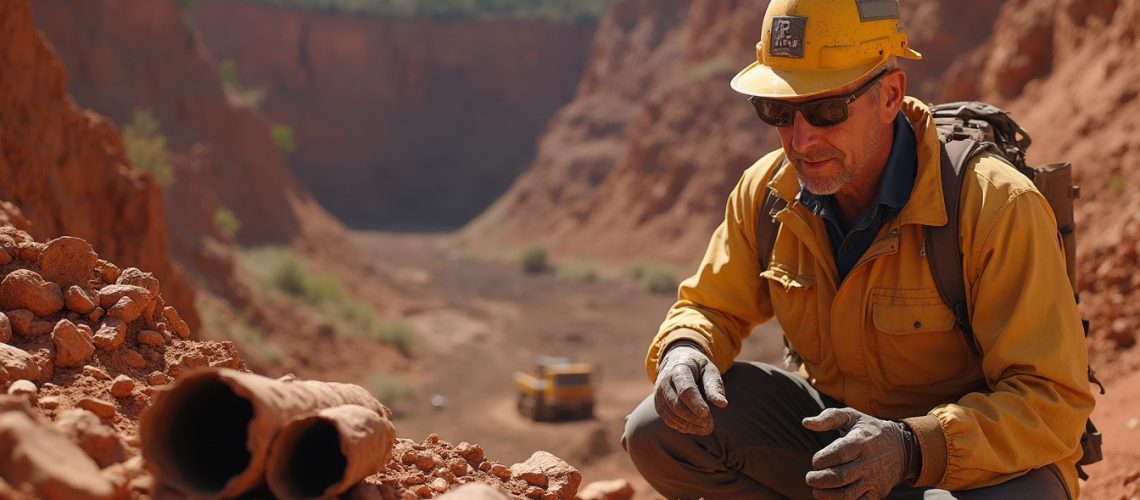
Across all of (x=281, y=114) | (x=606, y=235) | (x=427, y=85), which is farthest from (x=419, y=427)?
(x=427, y=85)

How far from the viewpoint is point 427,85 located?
5006 cm

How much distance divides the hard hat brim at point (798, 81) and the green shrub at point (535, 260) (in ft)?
85.0

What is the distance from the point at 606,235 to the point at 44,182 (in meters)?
23.9

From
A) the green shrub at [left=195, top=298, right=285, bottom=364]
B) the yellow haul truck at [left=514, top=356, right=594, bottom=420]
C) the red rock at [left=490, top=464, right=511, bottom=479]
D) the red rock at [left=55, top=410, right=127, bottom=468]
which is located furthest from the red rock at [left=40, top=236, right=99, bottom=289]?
the yellow haul truck at [left=514, top=356, right=594, bottom=420]

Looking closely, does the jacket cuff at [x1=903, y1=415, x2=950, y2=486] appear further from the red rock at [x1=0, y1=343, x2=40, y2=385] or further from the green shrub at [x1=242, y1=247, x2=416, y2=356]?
the green shrub at [x1=242, y1=247, x2=416, y2=356]

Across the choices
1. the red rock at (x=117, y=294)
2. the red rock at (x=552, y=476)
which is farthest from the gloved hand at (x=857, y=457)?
the red rock at (x=117, y=294)

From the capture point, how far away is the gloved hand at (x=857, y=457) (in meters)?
2.95

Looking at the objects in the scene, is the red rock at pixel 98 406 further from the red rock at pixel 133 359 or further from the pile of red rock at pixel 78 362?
the red rock at pixel 133 359

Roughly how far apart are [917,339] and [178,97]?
19073 millimetres

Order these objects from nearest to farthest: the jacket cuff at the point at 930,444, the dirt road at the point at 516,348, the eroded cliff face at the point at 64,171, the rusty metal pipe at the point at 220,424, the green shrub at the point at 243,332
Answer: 1. the rusty metal pipe at the point at 220,424
2. the jacket cuff at the point at 930,444
3. the eroded cliff face at the point at 64,171
4. the dirt road at the point at 516,348
5. the green shrub at the point at 243,332

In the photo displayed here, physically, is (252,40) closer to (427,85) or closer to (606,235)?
(427,85)

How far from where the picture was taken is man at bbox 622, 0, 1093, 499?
3.08 meters

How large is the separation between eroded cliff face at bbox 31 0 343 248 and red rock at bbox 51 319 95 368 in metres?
12.4

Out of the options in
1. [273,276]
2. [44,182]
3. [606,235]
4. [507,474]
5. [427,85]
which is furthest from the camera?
[427,85]
